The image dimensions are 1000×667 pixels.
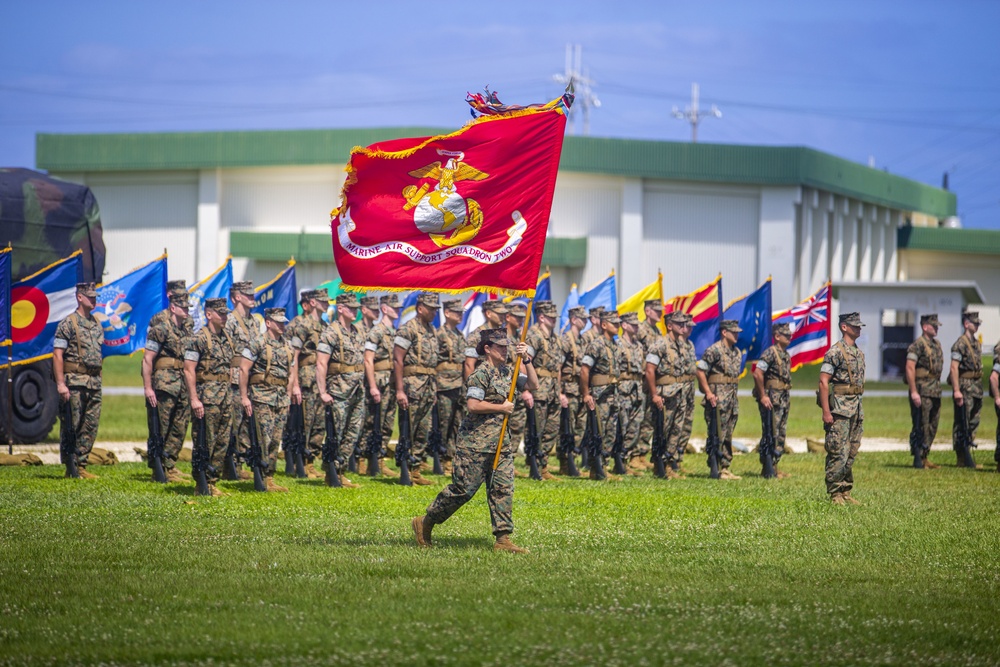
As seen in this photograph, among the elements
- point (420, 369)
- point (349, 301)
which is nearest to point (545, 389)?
point (420, 369)

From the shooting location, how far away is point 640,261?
49.8m

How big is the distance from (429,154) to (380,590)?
13.9 ft

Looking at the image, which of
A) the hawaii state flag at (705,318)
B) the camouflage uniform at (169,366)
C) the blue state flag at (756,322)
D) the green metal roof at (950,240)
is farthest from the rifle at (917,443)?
A: the green metal roof at (950,240)

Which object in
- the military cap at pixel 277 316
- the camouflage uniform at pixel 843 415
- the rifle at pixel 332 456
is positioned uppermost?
the military cap at pixel 277 316

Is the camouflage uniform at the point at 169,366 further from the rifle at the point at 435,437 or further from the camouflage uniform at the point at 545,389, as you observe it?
the camouflage uniform at the point at 545,389

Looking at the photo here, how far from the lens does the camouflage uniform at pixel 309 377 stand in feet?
55.1

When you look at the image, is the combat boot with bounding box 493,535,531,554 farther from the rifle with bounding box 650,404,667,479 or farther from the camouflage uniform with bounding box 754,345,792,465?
the camouflage uniform with bounding box 754,345,792,465

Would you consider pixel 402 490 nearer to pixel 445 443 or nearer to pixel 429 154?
pixel 445 443

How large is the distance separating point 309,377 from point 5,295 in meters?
4.10

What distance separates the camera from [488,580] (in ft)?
31.0

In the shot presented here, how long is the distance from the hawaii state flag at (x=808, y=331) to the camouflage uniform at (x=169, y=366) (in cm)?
1017

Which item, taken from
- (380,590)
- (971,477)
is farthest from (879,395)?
(380,590)

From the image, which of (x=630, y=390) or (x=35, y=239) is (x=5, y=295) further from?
(x=630, y=390)

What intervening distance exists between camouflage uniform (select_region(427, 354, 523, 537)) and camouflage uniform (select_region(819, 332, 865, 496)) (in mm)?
5009
